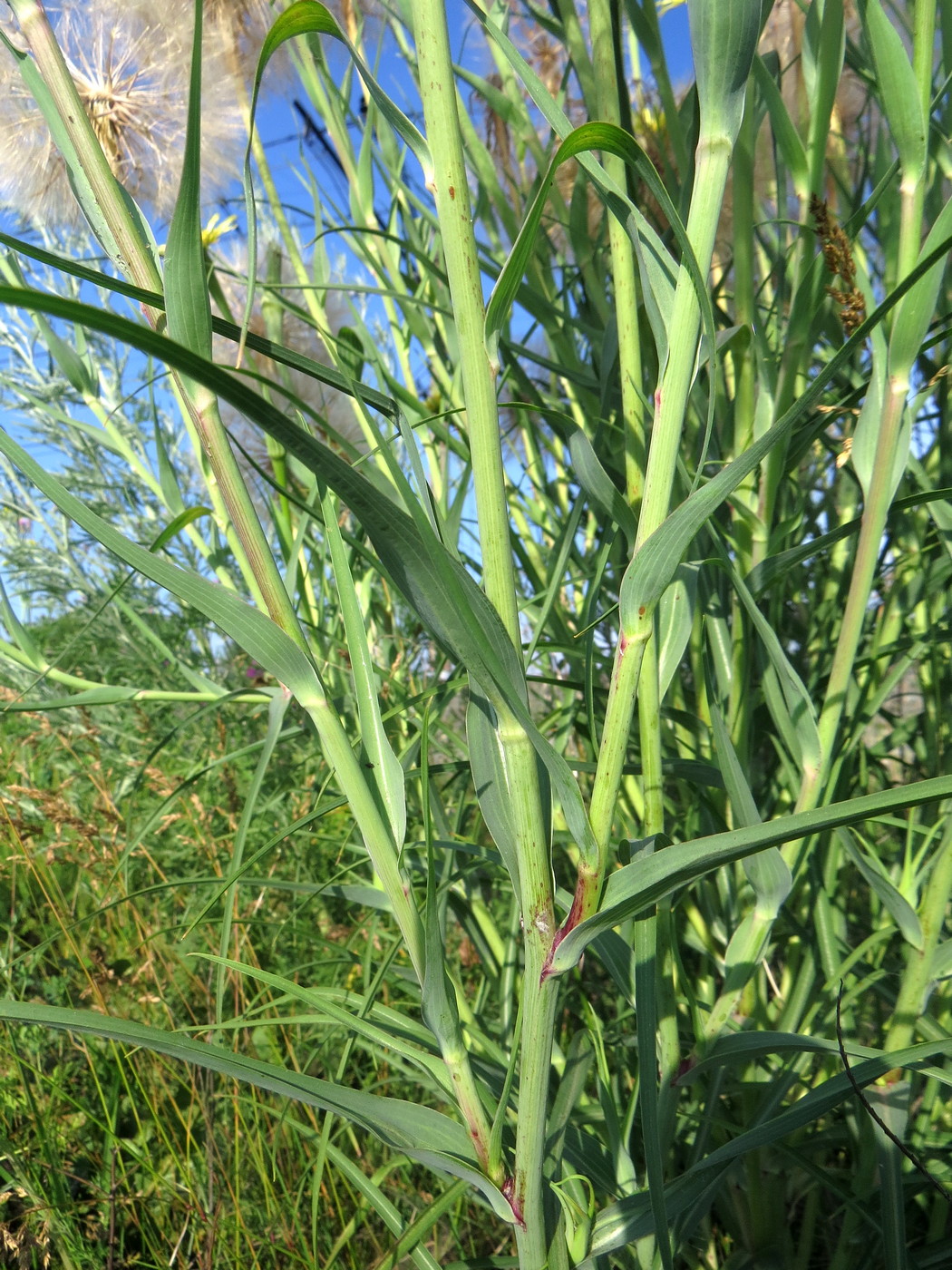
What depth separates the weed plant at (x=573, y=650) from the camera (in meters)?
0.33

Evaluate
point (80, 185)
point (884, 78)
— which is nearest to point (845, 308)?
point (884, 78)

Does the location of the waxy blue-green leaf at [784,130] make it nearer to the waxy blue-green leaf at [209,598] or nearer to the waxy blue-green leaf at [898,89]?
the waxy blue-green leaf at [898,89]

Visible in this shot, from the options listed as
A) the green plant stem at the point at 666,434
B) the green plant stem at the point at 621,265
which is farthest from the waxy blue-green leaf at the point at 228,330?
the green plant stem at the point at 621,265

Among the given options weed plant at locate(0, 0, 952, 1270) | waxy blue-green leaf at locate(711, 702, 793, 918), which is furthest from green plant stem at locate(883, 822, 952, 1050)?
waxy blue-green leaf at locate(711, 702, 793, 918)

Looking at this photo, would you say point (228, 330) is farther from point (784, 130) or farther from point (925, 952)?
point (925, 952)

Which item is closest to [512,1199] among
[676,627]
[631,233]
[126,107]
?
[676,627]

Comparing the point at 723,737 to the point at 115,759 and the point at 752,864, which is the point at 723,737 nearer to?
the point at 752,864

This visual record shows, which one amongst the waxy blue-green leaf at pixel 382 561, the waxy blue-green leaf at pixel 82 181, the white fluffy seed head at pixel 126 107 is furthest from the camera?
the white fluffy seed head at pixel 126 107

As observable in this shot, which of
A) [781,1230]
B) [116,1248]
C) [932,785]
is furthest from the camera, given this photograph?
[116,1248]

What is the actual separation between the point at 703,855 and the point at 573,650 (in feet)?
1.10

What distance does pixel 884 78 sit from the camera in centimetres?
43

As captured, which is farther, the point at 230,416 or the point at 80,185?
the point at 230,416

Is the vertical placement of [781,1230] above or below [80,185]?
below

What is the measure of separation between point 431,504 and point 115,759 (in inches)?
57.9
